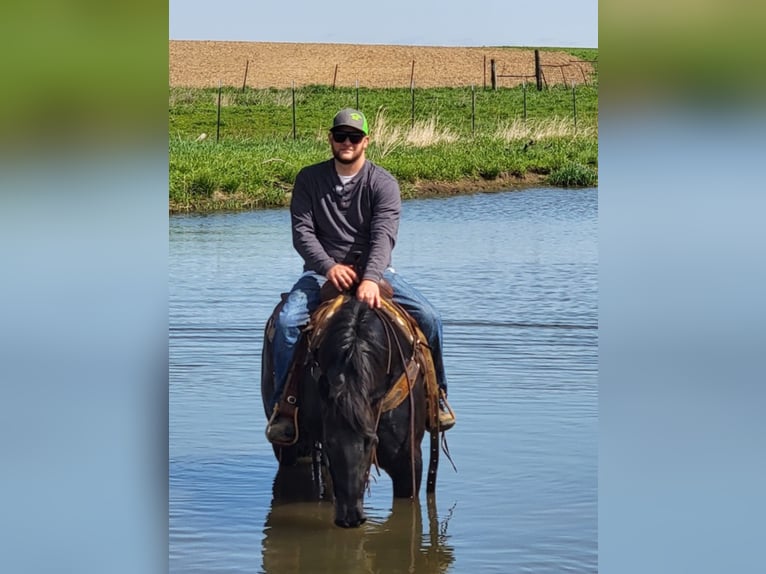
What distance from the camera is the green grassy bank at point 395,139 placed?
867 inches

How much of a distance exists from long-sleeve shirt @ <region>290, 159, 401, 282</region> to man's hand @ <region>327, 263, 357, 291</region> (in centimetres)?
5

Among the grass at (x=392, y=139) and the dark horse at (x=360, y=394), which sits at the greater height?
the grass at (x=392, y=139)

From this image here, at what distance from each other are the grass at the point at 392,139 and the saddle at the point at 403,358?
1410cm

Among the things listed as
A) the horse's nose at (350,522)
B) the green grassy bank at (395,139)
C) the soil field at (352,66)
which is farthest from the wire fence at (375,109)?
the horse's nose at (350,522)

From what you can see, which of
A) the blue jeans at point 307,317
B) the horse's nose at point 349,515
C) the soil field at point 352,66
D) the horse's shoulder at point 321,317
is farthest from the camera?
the soil field at point 352,66

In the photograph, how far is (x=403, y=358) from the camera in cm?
718

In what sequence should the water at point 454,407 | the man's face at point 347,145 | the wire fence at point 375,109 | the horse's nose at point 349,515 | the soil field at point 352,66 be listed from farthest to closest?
the soil field at point 352,66, the wire fence at point 375,109, the water at point 454,407, the man's face at point 347,145, the horse's nose at point 349,515

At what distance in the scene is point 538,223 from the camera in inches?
886

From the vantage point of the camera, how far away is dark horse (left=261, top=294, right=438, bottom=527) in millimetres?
6832

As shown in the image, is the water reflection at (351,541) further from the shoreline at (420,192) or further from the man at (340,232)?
the shoreline at (420,192)

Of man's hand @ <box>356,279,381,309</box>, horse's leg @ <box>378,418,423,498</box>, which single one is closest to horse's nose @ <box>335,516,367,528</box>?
horse's leg @ <box>378,418,423,498</box>

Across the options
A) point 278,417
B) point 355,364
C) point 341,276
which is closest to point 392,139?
point 278,417
